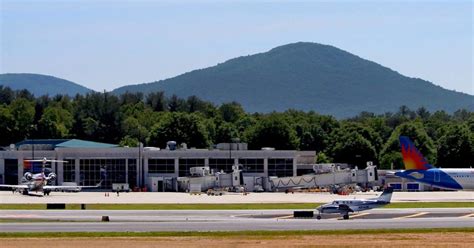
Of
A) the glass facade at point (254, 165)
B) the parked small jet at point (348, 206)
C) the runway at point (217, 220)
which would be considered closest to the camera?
the runway at point (217, 220)

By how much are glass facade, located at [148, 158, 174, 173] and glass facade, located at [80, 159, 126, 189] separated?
426cm

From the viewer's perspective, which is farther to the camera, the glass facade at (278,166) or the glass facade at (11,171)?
the glass facade at (278,166)

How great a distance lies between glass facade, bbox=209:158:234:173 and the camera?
552 ft

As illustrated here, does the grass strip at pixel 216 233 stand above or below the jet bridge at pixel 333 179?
below

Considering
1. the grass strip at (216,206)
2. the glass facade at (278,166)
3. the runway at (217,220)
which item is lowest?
the runway at (217,220)

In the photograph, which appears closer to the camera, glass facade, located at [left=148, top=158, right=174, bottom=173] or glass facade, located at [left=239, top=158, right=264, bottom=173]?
glass facade, located at [left=148, top=158, right=174, bottom=173]

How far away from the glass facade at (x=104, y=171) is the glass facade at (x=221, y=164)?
46.6 feet

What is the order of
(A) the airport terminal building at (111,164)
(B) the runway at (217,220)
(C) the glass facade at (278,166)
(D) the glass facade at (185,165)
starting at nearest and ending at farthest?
(B) the runway at (217,220)
(A) the airport terminal building at (111,164)
(D) the glass facade at (185,165)
(C) the glass facade at (278,166)

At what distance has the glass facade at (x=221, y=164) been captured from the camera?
168m

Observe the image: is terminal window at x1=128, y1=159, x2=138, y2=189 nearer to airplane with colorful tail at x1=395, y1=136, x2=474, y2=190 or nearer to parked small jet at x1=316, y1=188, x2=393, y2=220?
airplane with colorful tail at x1=395, y1=136, x2=474, y2=190

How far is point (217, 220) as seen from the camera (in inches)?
3287

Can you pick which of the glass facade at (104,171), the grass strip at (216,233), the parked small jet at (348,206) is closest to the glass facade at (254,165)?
the glass facade at (104,171)

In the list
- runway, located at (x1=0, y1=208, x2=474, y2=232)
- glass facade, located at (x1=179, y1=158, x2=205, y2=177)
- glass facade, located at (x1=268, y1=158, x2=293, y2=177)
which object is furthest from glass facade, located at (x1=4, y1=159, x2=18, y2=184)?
runway, located at (x1=0, y1=208, x2=474, y2=232)

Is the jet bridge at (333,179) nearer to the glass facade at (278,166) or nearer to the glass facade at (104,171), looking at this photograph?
the glass facade at (278,166)
